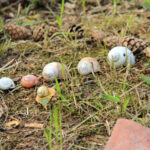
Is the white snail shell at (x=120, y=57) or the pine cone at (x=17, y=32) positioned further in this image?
the pine cone at (x=17, y=32)

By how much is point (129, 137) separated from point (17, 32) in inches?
74.2

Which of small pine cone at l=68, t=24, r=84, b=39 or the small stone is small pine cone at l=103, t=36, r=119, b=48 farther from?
the small stone

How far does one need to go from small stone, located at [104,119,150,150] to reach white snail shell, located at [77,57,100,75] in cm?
73

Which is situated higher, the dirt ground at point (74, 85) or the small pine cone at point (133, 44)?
the small pine cone at point (133, 44)

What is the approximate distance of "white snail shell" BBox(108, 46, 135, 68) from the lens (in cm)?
224

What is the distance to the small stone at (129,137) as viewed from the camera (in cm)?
146

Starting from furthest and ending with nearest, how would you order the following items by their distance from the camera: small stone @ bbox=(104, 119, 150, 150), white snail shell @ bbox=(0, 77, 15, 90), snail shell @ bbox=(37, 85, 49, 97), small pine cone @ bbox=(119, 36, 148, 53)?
small pine cone @ bbox=(119, 36, 148, 53) < white snail shell @ bbox=(0, 77, 15, 90) < snail shell @ bbox=(37, 85, 49, 97) < small stone @ bbox=(104, 119, 150, 150)

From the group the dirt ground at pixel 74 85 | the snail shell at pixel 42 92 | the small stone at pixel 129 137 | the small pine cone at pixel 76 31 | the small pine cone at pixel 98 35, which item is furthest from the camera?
the small pine cone at pixel 76 31

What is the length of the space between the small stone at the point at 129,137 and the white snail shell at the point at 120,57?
754mm

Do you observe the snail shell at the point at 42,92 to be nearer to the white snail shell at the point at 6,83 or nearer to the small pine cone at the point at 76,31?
the white snail shell at the point at 6,83

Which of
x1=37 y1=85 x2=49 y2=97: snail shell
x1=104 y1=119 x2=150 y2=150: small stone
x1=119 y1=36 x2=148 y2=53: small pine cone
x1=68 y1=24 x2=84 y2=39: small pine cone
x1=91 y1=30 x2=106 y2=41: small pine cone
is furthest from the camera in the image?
x1=68 y1=24 x2=84 y2=39: small pine cone

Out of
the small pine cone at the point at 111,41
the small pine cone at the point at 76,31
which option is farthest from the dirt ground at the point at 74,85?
the small pine cone at the point at 111,41

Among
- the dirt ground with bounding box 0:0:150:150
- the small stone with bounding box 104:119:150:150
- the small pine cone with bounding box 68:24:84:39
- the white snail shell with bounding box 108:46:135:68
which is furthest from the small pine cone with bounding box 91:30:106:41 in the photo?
the small stone with bounding box 104:119:150:150

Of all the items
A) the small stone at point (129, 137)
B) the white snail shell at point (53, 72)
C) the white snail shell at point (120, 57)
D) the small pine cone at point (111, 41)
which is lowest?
the small stone at point (129, 137)
